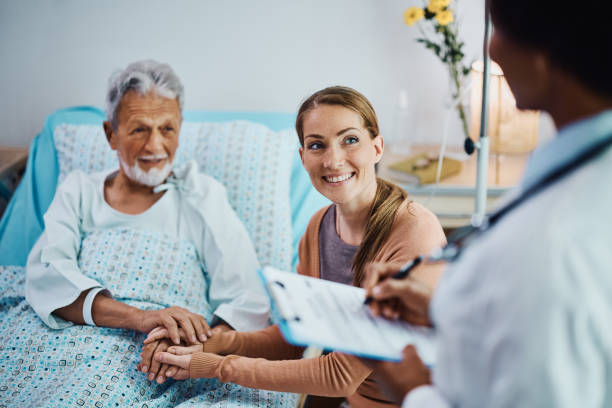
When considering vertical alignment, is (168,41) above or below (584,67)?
above

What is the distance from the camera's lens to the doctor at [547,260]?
488 millimetres

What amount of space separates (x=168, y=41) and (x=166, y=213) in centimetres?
108

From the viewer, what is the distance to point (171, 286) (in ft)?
5.10

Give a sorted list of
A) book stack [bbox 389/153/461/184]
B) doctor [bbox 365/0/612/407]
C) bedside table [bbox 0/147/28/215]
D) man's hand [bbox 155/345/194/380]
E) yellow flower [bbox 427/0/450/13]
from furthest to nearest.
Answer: bedside table [bbox 0/147/28/215]
book stack [bbox 389/153/461/184]
yellow flower [bbox 427/0/450/13]
man's hand [bbox 155/345/194/380]
doctor [bbox 365/0/612/407]

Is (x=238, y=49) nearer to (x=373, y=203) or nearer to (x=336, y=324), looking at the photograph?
(x=373, y=203)

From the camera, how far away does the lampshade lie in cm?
198

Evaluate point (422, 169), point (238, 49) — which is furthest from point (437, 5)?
point (238, 49)

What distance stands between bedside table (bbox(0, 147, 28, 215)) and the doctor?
227 cm

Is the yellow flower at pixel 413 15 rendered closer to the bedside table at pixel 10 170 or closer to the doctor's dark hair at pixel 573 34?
the doctor's dark hair at pixel 573 34

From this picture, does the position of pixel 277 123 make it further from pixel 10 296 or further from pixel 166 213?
pixel 10 296

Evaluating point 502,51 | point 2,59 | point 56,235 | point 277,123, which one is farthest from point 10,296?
point 502,51

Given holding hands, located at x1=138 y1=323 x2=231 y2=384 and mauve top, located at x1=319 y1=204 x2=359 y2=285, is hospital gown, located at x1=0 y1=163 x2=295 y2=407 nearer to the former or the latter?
holding hands, located at x1=138 y1=323 x2=231 y2=384

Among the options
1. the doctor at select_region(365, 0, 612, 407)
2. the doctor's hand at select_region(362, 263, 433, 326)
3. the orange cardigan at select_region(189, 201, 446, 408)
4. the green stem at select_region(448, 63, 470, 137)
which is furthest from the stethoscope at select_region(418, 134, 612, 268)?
the green stem at select_region(448, 63, 470, 137)

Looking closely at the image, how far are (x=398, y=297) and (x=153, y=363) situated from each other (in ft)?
2.59
